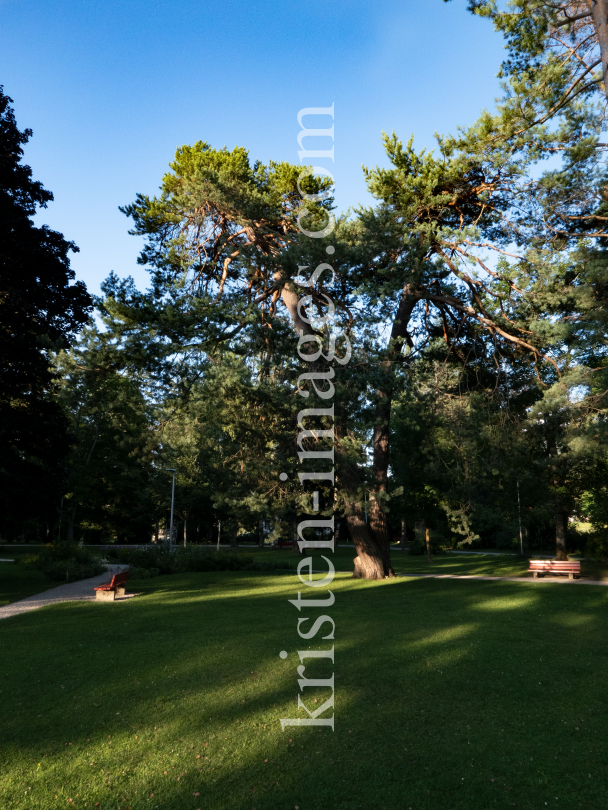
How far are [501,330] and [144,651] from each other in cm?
1220

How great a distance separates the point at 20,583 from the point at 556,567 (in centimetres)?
2055

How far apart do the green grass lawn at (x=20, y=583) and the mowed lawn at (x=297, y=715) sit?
18.2ft

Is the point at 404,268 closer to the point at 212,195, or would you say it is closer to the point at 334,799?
the point at 212,195

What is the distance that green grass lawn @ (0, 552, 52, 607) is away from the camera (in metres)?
16.6

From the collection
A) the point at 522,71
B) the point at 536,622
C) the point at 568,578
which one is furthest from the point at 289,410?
the point at 568,578

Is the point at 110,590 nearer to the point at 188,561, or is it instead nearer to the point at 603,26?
the point at 188,561

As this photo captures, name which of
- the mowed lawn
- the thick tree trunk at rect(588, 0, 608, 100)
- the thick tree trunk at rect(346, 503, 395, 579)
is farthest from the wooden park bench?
the thick tree trunk at rect(588, 0, 608, 100)

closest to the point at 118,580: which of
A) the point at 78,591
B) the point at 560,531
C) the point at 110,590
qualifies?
the point at 110,590

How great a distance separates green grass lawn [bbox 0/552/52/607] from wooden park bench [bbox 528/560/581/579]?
18615mm

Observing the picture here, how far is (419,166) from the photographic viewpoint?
15336 mm

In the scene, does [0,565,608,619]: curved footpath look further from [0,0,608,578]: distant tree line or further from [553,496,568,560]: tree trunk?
[553,496,568,560]: tree trunk

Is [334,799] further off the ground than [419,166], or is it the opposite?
[419,166]

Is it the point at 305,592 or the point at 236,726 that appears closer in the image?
the point at 236,726

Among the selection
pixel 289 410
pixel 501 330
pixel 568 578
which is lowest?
pixel 568 578
